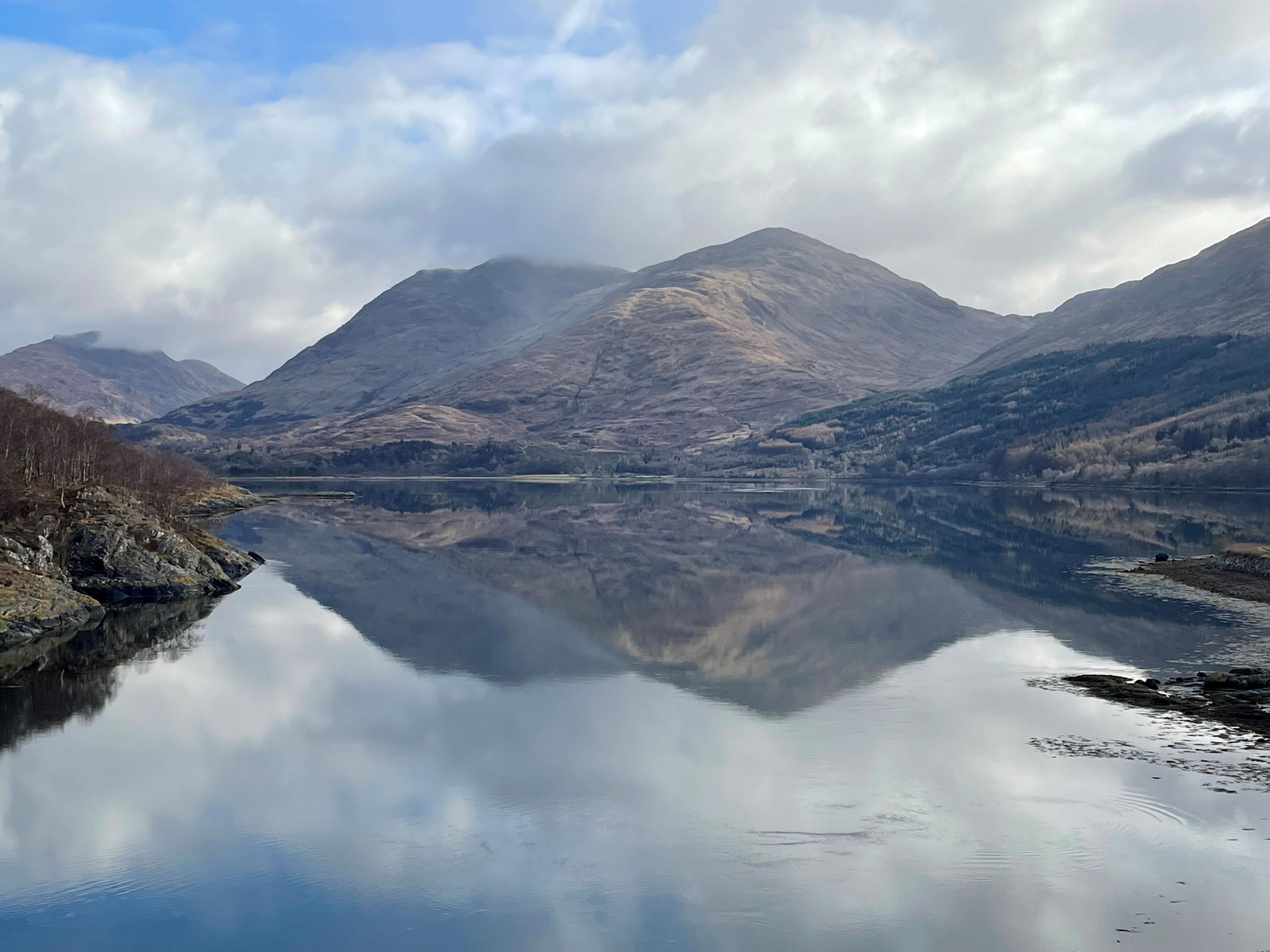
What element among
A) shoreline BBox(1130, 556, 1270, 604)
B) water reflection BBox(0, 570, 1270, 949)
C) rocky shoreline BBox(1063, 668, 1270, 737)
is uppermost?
shoreline BBox(1130, 556, 1270, 604)

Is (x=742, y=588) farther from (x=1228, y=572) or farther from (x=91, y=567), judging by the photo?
(x=91, y=567)

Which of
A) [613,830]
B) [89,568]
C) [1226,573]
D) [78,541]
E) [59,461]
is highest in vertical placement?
[59,461]

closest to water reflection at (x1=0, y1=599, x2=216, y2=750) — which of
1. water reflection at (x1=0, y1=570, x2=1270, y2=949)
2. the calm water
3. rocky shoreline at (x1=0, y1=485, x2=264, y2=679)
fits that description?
the calm water

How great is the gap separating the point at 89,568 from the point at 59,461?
16655mm

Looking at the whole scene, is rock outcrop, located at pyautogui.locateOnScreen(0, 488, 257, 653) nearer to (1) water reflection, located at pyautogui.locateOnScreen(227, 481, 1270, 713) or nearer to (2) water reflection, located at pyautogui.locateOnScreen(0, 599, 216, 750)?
(2) water reflection, located at pyautogui.locateOnScreen(0, 599, 216, 750)

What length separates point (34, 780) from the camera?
2311 centimetres

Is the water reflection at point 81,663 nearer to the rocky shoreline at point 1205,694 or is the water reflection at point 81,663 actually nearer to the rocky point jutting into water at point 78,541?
the rocky point jutting into water at point 78,541

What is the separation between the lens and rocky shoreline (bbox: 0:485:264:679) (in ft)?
125

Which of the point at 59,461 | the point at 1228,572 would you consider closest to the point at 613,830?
the point at 1228,572

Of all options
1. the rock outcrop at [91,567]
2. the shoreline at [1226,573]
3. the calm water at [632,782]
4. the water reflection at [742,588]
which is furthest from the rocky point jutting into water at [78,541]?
the shoreline at [1226,573]

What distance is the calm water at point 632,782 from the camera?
16.5 metres

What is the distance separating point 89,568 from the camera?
4672 cm

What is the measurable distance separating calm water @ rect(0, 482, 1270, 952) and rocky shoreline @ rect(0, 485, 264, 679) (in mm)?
2090

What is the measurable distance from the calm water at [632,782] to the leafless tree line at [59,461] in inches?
425
